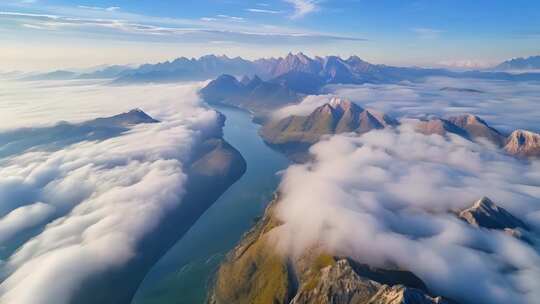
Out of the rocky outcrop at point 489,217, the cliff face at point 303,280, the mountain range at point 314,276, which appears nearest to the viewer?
the cliff face at point 303,280

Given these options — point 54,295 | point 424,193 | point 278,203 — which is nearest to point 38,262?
point 54,295

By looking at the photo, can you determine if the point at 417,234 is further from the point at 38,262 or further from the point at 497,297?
the point at 38,262

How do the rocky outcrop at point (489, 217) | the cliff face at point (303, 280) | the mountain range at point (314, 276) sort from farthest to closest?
the rocky outcrop at point (489, 217), the mountain range at point (314, 276), the cliff face at point (303, 280)

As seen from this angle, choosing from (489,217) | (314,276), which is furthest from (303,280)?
(489,217)

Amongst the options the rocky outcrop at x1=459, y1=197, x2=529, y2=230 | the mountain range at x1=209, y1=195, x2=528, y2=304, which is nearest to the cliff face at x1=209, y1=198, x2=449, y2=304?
the mountain range at x1=209, y1=195, x2=528, y2=304

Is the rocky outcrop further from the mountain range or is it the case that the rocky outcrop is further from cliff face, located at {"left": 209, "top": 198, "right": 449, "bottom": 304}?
cliff face, located at {"left": 209, "top": 198, "right": 449, "bottom": 304}

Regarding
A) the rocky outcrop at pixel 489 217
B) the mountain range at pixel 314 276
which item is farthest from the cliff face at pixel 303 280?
the rocky outcrop at pixel 489 217

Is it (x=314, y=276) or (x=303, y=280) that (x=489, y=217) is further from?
(x=303, y=280)

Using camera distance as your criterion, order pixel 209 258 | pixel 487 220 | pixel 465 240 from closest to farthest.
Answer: pixel 465 240 < pixel 487 220 < pixel 209 258

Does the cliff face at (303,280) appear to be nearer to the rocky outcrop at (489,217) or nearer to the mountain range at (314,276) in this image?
the mountain range at (314,276)
